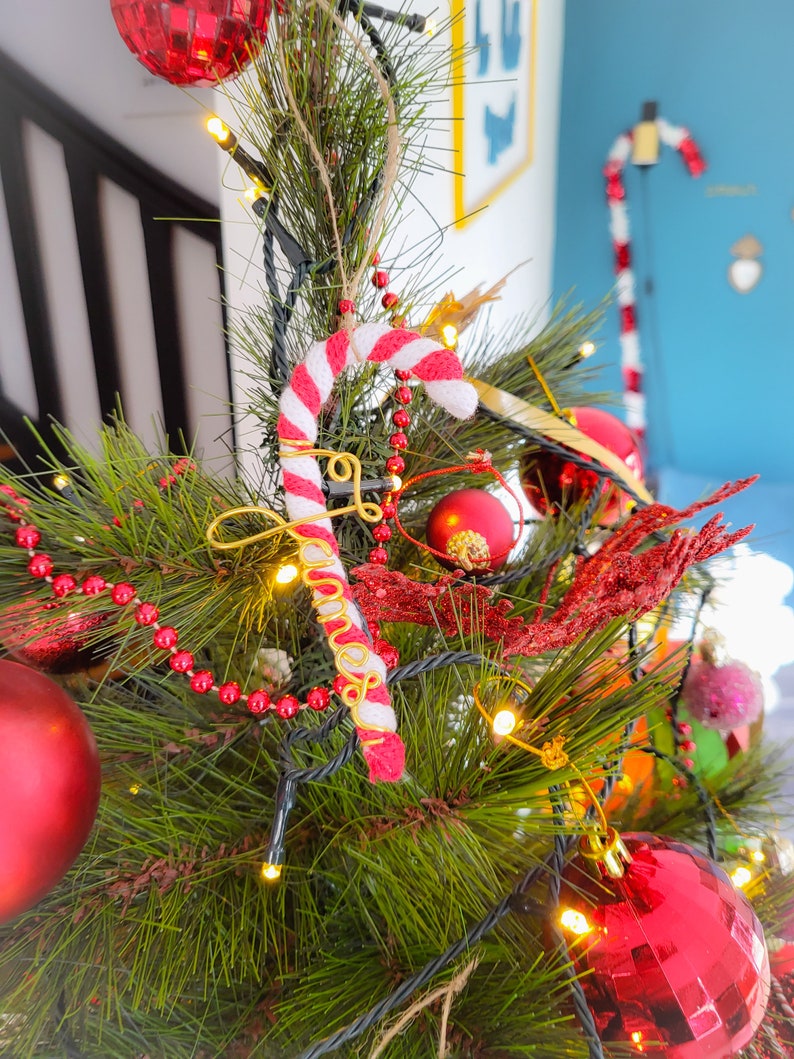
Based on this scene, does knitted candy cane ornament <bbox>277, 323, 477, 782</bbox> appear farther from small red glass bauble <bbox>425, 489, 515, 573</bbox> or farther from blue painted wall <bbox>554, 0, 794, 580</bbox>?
blue painted wall <bbox>554, 0, 794, 580</bbox>

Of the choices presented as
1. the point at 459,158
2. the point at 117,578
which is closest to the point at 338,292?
the point at 117,578

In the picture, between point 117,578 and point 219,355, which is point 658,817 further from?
point 219,355

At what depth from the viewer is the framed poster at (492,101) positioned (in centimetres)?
92

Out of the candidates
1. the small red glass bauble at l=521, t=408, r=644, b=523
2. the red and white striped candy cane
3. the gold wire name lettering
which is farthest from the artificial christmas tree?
the red and white striped candy cane

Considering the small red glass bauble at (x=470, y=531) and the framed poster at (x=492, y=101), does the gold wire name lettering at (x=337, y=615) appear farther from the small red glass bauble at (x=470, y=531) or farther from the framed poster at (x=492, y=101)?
the framed poster at (x=492, y=101)

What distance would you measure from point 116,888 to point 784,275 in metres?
2.02

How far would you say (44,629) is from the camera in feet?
1.06

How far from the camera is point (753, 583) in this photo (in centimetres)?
142

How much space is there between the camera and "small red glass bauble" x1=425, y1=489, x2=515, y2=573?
0.41 m

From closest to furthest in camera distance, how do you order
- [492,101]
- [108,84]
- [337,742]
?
[337,742] < [108,84] < [492,101]

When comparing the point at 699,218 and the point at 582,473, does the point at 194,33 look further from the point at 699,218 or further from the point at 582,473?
the point at 699,218

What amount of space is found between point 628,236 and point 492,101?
→ 0.98m

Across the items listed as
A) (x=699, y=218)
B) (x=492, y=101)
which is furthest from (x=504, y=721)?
(x=699, y=218)

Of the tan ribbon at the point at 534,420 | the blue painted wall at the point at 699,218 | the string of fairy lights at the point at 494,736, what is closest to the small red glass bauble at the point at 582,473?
the tan ribbon at the point at 534,420
